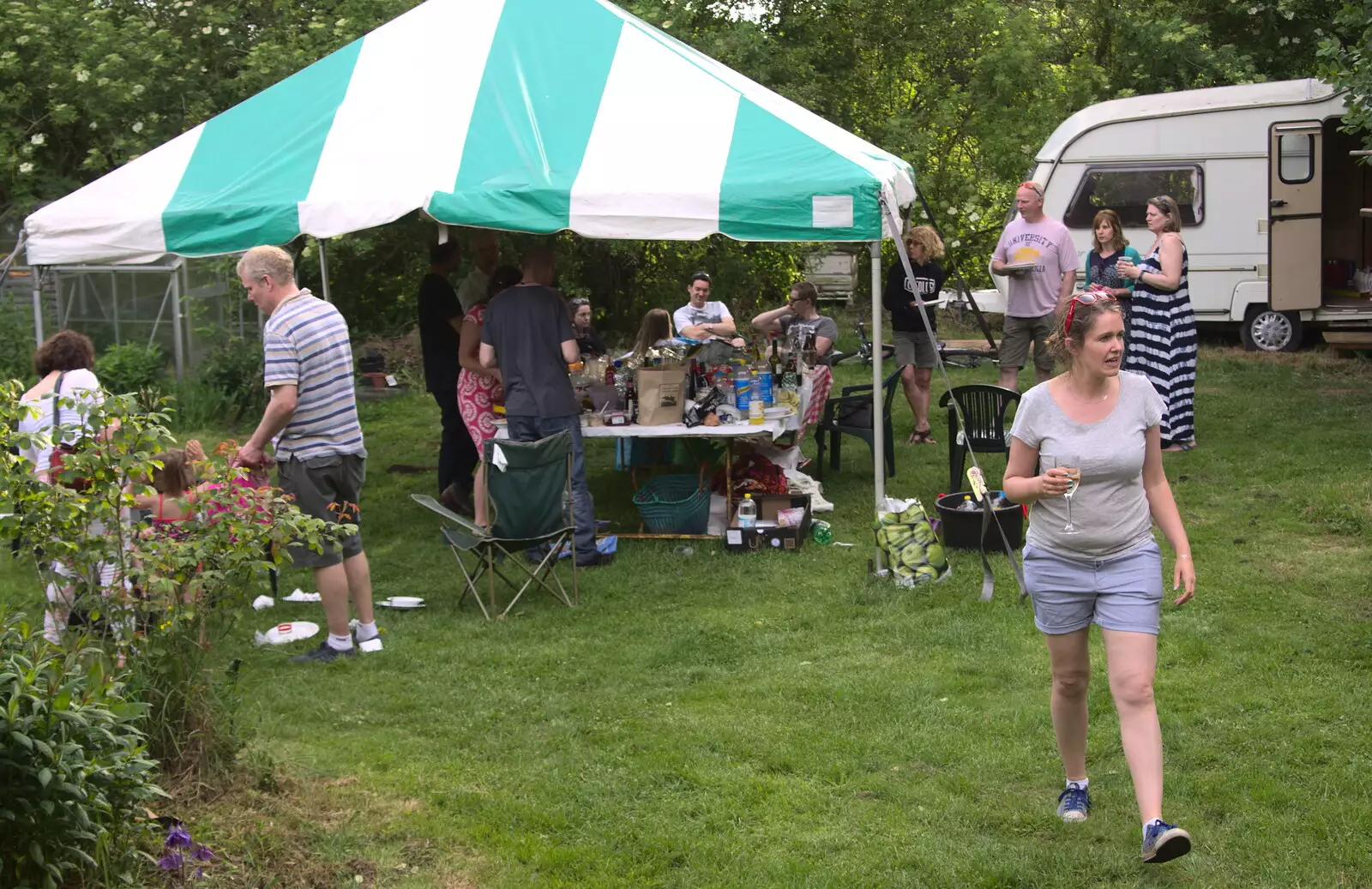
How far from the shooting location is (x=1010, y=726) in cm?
486

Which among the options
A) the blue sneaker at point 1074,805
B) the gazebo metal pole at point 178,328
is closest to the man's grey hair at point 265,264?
the blue sneaker at point 1074,805

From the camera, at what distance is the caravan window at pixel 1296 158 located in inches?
499

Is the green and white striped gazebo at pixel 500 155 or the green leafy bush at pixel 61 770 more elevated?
the green and white striped gazebo at pixel 500 155

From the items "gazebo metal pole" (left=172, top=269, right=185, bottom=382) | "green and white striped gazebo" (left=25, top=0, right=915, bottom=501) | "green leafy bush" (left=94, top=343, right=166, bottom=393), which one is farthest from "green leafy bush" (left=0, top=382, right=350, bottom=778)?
"gazebo metal pole" (left=172, top=269, right=185, bottom=382)

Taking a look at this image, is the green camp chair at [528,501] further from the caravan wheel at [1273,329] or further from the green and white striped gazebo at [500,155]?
the caravan wheel at [1273,329]

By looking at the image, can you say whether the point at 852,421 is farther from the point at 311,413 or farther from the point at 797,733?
the point at 797,733

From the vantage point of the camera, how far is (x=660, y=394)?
7688mm

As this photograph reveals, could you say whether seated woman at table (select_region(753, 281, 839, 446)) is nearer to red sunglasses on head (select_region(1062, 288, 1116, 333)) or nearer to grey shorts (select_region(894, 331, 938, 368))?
grey shorts (select_region(894, 331, 938, 368))

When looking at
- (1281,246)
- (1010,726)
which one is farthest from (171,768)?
(1281,246)

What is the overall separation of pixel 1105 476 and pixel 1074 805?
3.41 feet

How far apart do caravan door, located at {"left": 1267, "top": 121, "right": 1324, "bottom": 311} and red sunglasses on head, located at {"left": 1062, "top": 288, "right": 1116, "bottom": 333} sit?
33.1ft

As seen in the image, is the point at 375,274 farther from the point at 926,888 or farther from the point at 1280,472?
the point at 926,888

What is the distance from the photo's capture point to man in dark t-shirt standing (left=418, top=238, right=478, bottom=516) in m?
8.41

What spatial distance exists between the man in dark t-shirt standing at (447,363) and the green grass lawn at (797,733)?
0.91 meters
